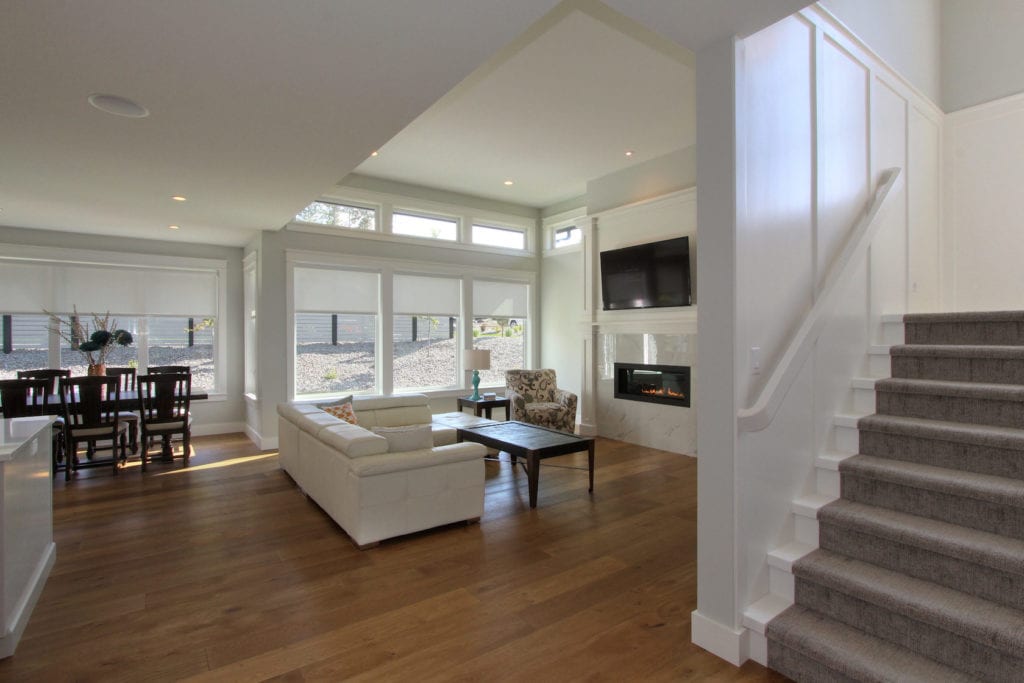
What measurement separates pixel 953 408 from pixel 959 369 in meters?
0.33

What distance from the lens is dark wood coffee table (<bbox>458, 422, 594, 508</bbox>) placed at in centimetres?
405

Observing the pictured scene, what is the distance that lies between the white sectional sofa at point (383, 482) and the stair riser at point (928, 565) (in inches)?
85.8

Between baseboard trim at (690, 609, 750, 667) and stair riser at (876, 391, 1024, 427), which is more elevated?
stair riser at (876, 391, 1024, 427)

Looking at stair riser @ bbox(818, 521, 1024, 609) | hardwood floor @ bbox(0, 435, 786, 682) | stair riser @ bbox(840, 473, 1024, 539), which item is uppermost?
stair riser @ bbox(840, 473, 1024, 539)

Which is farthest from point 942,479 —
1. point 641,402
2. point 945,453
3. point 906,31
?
point 641,402

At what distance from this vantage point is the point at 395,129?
3.24 metres

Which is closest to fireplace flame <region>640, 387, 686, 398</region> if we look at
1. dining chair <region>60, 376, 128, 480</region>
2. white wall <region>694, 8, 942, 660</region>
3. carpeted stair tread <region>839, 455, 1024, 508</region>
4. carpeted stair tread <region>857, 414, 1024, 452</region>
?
white wall <region>694, 8, 942, 660</region>

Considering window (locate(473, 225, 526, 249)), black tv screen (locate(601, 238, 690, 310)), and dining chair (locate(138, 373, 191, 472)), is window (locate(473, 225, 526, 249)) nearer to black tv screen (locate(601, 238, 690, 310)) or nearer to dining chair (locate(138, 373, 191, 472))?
black tv screen (locate(601, 238, 690, 310))

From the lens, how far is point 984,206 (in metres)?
3.83

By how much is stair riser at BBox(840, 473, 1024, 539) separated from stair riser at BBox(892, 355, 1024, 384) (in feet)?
2.81

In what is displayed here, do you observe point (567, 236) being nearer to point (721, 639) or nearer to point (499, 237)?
point (499, 237)

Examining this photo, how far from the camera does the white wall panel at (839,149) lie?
2.70 meters

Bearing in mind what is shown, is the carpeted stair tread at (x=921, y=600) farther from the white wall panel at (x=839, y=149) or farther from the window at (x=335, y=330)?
the window at (x=335, y=330)

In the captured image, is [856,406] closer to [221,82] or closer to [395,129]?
[395,129]
